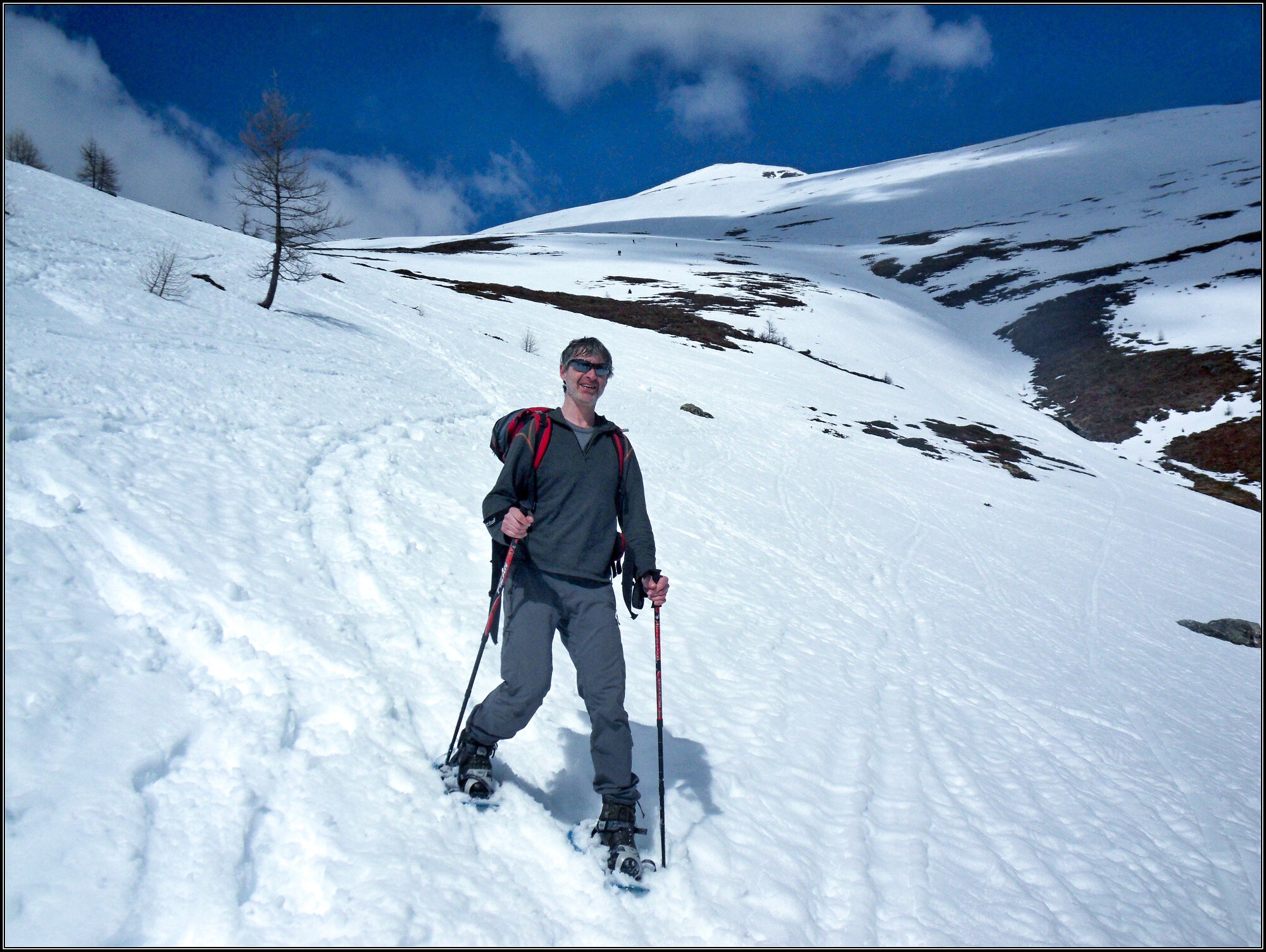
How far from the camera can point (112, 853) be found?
256cm

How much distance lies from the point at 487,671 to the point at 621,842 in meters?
1.98

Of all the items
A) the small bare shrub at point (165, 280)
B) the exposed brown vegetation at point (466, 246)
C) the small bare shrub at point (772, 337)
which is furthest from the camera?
the exposed brown vegetation at point (466, 246)

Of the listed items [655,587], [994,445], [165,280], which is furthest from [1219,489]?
[165,280]

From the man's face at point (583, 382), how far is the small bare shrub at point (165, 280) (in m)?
13.3

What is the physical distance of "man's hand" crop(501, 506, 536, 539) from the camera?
3240 millimetres

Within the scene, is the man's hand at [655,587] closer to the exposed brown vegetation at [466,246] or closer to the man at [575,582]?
the man at [575,582]

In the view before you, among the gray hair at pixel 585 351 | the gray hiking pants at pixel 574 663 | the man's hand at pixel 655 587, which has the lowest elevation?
the gray hiking pants at pixel 574 663

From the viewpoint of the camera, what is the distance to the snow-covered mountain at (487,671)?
292 centimetres

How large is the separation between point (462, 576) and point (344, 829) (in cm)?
328

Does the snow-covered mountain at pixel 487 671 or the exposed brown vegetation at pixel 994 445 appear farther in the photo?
the exposed brown vegetation at pixel 994 445

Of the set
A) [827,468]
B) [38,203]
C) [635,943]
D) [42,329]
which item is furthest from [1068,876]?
[38,203]

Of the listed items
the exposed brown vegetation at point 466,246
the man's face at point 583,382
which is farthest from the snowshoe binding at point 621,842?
the exposed brown vegetation at point 466,246

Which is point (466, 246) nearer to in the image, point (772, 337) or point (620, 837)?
point (772, 337)

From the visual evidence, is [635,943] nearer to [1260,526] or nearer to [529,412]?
[529,412]
